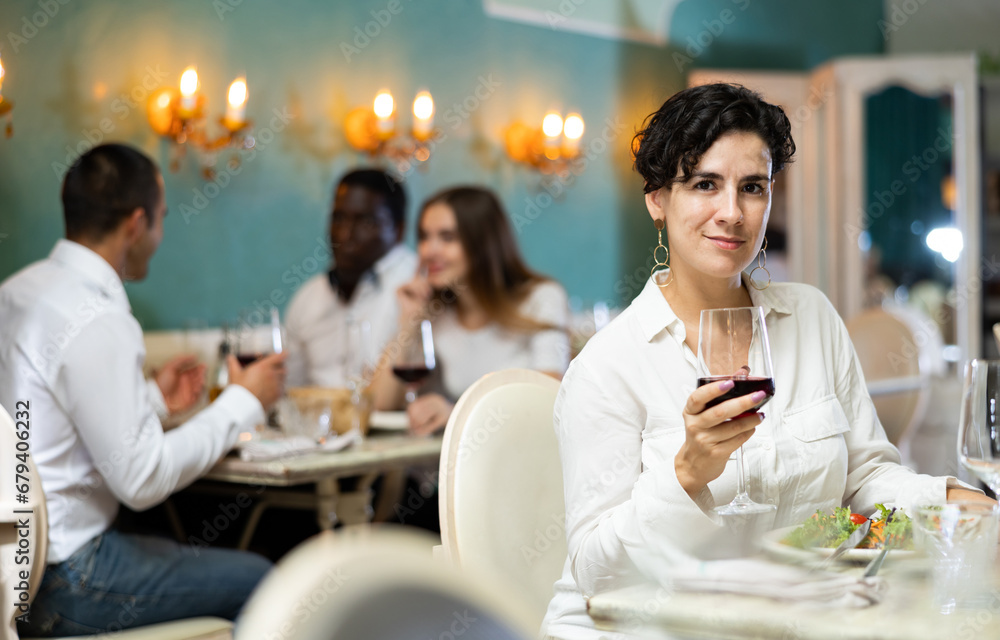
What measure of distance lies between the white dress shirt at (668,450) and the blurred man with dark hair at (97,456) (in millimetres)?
964

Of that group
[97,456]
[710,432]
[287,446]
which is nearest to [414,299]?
[287,446]

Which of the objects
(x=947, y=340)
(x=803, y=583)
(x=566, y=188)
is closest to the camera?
(x=803, y=583)

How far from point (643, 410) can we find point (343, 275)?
3142 millimetres

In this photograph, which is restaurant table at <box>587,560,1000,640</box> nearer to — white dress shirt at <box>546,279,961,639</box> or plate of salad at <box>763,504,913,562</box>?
plate of salad at <box>763,504,913,562</box>

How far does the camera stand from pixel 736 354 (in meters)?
1.10

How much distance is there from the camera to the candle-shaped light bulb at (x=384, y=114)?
4566 millimetres

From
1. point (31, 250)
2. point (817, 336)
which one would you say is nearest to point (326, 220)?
point (31, 250)

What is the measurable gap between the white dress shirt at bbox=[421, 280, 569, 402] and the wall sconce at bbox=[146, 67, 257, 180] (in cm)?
121

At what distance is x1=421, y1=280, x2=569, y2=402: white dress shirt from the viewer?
351 cm

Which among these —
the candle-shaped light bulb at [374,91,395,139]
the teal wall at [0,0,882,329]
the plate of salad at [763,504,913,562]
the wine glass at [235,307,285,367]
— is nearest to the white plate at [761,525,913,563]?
the plate of salad at [763,504,913,562]

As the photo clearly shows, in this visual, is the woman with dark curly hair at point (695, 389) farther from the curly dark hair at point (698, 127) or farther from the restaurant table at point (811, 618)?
the restaurant table at point (811, 618)

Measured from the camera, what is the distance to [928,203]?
19.6 feet

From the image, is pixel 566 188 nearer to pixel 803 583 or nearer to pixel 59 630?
pixel 59 630

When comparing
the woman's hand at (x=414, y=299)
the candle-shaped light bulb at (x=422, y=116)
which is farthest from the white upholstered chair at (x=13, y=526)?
the candle-shaped light bulb at (x=422, y=116)
